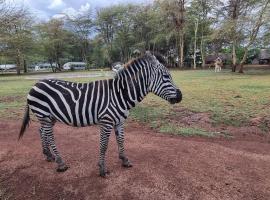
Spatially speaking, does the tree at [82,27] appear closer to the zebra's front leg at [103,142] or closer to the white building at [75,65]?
the white building at [75,65]

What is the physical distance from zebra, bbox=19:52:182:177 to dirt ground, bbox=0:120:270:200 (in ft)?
1.45

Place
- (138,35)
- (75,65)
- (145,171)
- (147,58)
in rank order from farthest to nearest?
(75,65) < (138,35) < (145,171) < (147,58)

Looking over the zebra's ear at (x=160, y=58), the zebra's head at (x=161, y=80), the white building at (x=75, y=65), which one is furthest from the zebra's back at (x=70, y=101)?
the white building at (x=75, y=65)

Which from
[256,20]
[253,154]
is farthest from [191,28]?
[253,154]

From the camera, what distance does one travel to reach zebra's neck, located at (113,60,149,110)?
4133 millimetres

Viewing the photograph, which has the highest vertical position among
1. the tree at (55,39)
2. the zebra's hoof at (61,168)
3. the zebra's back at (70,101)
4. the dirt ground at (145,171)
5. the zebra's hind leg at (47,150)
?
the tree at (55,39)

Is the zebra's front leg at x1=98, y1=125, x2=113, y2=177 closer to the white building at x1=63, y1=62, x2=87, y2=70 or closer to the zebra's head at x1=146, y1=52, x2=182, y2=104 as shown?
the zebra's head at x1=146, y1=52, x2=182, y2=104

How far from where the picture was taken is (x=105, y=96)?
4148 millimetres

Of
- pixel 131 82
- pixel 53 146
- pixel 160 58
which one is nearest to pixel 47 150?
pixel 53 146

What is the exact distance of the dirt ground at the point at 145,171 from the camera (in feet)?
12.6

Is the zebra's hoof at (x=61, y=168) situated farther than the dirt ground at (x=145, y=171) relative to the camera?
Yes

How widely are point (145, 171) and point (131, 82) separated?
51.8 inches

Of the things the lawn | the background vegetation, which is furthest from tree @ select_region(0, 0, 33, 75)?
the lawn

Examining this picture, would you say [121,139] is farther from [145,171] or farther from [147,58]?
[147,58]
